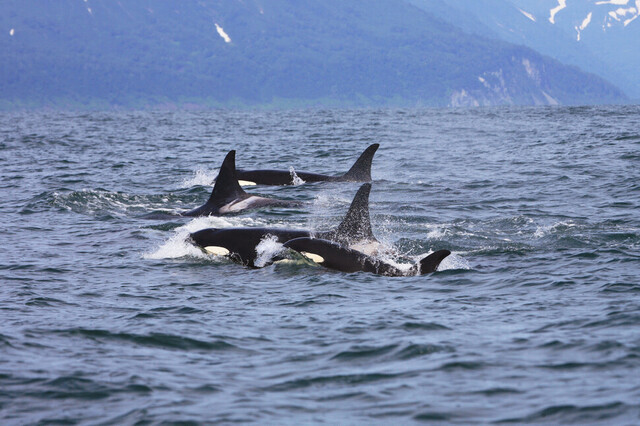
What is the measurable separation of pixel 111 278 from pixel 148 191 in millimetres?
10626

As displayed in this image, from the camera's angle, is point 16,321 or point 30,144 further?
point 30,144

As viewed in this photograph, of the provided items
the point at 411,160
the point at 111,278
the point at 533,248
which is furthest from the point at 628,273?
the point at 411,160

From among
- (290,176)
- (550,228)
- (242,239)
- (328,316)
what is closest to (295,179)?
(290,176)

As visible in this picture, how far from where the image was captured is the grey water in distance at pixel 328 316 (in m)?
6.90

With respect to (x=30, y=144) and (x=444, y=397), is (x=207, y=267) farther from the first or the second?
(x=30, y=144)

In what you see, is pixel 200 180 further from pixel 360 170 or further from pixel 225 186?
pixel 225 186

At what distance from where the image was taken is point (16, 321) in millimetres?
9633

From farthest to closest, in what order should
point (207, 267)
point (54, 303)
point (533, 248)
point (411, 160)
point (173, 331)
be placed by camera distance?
1. point (411, 160)
2. point (533, 248)
3. point (207, 267)
4. point (54, 303)
5. point (173, 331)

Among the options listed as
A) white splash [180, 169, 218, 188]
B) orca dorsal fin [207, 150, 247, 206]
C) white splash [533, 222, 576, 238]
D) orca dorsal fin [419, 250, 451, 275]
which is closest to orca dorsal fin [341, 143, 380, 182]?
white splash [180, 169, 218, 188]

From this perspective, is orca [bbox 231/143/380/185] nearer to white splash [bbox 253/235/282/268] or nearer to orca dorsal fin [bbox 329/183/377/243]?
orca dorsal fin [bbox 329/183/377/243]

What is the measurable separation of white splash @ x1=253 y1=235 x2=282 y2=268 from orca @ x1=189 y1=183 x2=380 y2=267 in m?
0.05

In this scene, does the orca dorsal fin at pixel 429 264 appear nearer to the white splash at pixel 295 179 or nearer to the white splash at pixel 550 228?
the white splash at pixel 550 228

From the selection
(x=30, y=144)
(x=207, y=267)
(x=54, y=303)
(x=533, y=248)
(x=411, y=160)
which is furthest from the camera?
(x=30, y=144)

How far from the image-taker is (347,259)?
11.8 m
